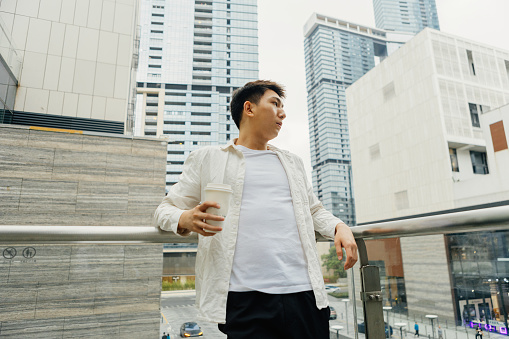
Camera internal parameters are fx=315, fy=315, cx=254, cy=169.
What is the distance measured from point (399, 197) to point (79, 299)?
21759mm

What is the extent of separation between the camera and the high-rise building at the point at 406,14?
89419 mm

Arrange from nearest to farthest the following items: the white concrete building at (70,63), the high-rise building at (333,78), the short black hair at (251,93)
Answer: the short black hair at (251,93) < the white concrete building at (70,63) < the high-rise building at (333,78)

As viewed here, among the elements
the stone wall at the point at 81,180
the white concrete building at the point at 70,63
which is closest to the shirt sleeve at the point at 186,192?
the stone wall at the point at 81,180

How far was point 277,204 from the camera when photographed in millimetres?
1064

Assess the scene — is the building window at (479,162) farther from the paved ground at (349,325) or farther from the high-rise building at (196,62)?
the high-rise building at (196,62)

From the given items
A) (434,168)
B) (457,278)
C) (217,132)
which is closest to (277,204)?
(457,278)

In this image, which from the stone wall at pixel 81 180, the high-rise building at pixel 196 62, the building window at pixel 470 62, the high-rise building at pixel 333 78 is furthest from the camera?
the high-rise building at pixel 333 78

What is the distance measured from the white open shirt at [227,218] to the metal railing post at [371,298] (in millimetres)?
229

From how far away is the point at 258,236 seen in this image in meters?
0.99

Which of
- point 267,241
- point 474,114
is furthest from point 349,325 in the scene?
point 474,114

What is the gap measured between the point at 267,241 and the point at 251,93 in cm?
63

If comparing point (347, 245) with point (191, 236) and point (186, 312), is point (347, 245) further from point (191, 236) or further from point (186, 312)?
point (186, 312)

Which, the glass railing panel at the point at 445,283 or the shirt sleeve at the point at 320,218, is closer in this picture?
the glass railing panel at the point at 445,283

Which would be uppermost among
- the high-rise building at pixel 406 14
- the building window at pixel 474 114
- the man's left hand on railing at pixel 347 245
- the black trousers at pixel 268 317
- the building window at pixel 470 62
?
the high-rise building at pixel 406 14
